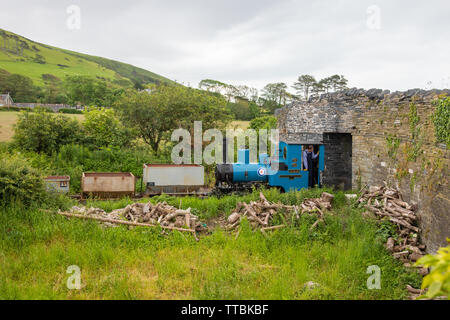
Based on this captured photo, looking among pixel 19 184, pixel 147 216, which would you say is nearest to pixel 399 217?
pixel 147 216

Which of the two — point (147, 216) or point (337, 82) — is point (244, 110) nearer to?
point (337, 82)

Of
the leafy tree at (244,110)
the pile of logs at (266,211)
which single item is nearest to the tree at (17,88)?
the leafy tree at (244,110)

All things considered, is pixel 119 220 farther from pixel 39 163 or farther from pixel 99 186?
pixel 39 163

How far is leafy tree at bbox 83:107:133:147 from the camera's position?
65.1ft

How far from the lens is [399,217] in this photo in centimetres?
809

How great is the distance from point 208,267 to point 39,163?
13.6 meters

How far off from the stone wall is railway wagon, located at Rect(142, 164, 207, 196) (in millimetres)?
4911

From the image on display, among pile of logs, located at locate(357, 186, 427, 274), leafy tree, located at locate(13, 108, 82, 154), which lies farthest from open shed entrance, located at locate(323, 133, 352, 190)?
leafy tree, located at locate(13, 108, 82, 154)

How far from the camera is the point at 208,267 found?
6484 millimetres

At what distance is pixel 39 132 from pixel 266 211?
14.5 m

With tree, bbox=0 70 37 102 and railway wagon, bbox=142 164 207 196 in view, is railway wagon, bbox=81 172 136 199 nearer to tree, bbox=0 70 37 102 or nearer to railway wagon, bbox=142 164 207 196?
railway wagon, bbox=142 164 207 196

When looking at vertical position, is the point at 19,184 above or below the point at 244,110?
below

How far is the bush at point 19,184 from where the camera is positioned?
844 cm

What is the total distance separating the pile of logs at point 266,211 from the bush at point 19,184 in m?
5.40
